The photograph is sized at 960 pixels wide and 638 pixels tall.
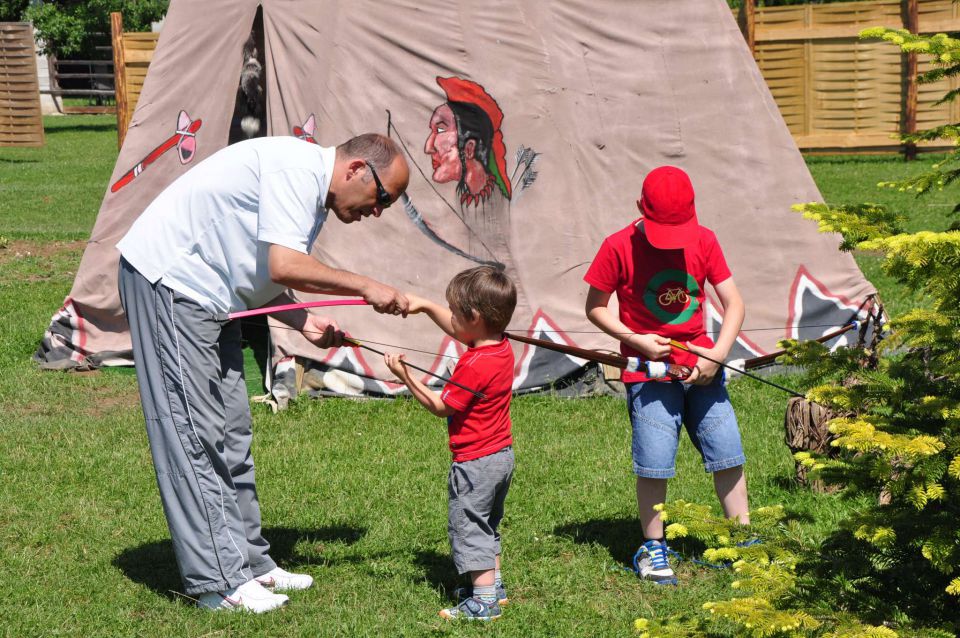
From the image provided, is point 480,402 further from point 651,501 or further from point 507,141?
point 507,141

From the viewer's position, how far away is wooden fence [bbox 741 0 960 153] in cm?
1731

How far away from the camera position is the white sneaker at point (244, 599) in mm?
4121

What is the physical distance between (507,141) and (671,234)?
128 inches

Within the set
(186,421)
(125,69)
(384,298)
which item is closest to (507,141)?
(384,298)

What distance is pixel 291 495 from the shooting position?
5.47m

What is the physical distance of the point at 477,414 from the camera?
402cm

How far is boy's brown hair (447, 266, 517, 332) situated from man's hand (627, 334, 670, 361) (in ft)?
1.92

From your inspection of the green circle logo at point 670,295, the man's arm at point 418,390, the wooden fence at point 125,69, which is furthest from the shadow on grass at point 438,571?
the wooden fence at point 125,69

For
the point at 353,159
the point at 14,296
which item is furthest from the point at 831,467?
the point at 14,296

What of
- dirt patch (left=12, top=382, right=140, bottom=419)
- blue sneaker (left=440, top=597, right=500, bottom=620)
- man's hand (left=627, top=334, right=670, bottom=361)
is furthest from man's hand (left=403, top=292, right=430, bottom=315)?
dirt patch (left=12, top=382, right=140, bottom=419)

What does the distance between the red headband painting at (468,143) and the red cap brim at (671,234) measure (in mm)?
3129

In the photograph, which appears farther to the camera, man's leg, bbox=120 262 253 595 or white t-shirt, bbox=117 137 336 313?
man's leg, bbox=120 262 253 595

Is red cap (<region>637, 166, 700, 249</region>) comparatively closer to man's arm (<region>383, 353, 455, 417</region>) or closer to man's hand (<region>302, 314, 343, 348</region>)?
man's arm (<region>383, 353, 455, 417</region>)

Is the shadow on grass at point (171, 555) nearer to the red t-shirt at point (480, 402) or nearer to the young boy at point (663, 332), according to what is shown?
the red t-shirt at point (480, 402)
